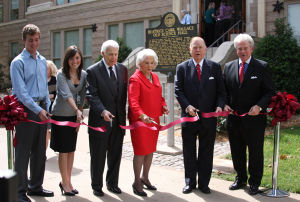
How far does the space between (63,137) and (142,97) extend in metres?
1.11

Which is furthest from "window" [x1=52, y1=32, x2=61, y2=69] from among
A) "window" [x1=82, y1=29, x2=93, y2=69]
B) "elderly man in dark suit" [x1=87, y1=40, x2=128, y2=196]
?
"elderly man in dark suit" [x1=87, y1=40, x2=128, y2=196]

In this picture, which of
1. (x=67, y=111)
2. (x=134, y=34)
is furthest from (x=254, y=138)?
(x=134, y=34)

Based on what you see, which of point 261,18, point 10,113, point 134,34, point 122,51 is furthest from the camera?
point 134,34

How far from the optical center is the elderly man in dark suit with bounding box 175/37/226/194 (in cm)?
443

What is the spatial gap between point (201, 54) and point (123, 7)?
12291 mm

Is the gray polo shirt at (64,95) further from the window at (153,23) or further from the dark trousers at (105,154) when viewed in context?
the window at (153,23)

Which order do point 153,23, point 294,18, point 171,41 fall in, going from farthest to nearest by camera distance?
point 153,23, point 294,18, point 171,41

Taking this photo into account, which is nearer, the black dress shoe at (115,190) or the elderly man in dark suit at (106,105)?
the elderly man in dark suit at (106,105)

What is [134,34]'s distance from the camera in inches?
627

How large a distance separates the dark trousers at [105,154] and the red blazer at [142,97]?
0.33 metres

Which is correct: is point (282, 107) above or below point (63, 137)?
above

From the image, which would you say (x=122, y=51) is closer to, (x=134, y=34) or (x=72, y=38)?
(x=134, y=34)

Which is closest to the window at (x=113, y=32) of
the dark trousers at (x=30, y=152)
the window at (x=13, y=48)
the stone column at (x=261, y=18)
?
the stone column at (x=261, y=18)

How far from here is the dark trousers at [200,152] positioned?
14.6ft
